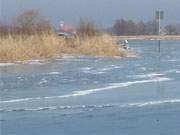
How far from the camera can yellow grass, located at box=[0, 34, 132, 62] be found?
27.4 meters

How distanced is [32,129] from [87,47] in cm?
2644

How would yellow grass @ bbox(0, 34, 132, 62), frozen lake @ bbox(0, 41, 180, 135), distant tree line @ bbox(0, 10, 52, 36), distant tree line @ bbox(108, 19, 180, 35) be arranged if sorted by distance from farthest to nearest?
distant tree line @ bbox(108, 19, 180, 35) → distant tree line @ bbox(0, 10, 52, 36) → yellow grass @ bbox(0, 34, 132, 62) → frozen lake @ bbox(0, 41, 180, 135)

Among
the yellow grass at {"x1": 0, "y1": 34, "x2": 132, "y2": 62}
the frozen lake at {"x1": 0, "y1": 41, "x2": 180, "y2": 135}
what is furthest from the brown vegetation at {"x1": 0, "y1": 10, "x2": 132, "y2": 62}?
the frozen lake at {"x1": 0, "y1": 41, "x2": 180, "y2": 135}

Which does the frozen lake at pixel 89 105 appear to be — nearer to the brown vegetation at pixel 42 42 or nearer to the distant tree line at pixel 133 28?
the brown vegetation at pixel 42 42

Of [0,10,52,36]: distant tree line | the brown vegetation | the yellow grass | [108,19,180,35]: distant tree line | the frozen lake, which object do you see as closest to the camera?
the frozen lake

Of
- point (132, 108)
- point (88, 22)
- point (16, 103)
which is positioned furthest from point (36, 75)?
point (88, 22)

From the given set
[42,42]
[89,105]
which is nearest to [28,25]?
[42,42]

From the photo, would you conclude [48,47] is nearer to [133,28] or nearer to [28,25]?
[28,25]

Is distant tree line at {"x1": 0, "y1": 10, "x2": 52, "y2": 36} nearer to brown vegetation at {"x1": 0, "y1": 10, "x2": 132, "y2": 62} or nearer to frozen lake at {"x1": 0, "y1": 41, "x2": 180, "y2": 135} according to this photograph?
brown vegetation at {"x1": 0, "y1": 10, "x2": 132, "y2": 62}

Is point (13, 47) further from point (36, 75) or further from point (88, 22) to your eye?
point (88, 22)

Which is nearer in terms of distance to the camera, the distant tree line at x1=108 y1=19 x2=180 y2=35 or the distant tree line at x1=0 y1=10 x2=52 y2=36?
the distant tree line at x1=0 y1=10 x2=52 y2=36

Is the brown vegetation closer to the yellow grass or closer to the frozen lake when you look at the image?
the yellow grass

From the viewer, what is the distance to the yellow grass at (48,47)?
27402 mm

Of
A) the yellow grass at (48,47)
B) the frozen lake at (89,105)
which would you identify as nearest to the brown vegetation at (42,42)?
the yellow grass at (48,47)
